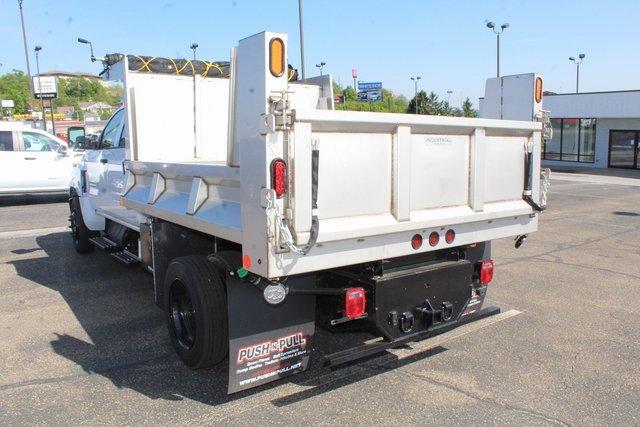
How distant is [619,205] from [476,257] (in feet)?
39.4

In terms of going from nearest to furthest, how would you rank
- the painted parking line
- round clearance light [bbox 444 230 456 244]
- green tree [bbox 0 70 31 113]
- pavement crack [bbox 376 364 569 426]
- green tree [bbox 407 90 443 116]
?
pavement crack [bbox 376 364 569 426] → round clearance light [bbox 444 230 456 244] → the painted parking line → green tree [bbox 407 90 443 116] → green tree [bbox 0 70 31 113]

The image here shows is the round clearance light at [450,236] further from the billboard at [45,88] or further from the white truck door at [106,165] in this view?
the billboard at [45,88]

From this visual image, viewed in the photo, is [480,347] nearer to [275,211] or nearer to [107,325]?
[275,211]

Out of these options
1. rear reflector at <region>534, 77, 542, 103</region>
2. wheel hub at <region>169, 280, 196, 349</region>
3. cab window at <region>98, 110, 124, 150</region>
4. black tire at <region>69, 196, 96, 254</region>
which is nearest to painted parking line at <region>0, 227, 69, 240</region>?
black tire at <region>69, 196, 96, 254</region>

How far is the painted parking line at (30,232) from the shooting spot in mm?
10156

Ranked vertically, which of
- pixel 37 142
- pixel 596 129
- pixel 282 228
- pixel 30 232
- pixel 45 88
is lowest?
pixel 30 232

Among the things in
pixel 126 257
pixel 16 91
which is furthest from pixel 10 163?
pixel 16 91

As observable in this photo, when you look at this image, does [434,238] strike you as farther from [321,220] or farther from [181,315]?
[181,315]

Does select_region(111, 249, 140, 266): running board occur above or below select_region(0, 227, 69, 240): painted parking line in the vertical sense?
above

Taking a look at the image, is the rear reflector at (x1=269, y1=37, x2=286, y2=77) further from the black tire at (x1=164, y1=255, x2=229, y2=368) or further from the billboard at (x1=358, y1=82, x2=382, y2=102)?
the billboard at (x1=358, y1=82, x2=382, y2=102)

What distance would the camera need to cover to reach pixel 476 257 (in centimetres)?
471

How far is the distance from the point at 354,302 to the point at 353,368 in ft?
2.91

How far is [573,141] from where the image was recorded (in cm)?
3228

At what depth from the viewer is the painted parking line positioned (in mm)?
10156
